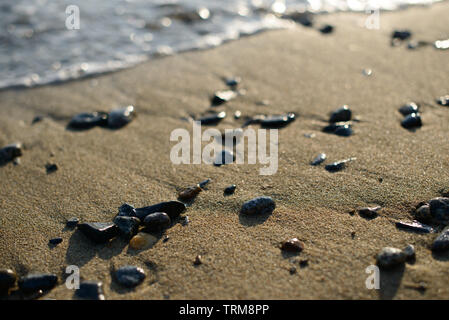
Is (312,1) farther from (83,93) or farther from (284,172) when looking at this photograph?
(284,172)

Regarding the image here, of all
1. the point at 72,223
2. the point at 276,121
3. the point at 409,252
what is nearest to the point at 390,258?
the point at 409,252

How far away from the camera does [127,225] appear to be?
82.4 inches

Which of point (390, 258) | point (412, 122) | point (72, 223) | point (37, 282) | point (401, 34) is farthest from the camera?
point (401, 34)

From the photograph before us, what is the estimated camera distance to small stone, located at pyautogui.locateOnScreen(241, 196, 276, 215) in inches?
85.0

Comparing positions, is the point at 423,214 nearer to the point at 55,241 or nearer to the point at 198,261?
the point at 198,261

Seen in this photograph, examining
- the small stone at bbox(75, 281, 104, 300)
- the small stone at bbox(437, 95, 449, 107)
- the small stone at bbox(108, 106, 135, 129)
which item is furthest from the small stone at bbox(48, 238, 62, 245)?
the small stone at bbox(437, 95, 449, 107)

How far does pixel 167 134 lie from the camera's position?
119 inches

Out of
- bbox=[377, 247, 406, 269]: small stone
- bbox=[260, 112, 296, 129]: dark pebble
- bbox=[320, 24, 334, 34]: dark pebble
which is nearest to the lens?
bbox=[377, 247, 406, 269]: small stone

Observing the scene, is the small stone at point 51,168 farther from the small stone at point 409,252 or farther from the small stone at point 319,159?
the small stone at point 409,252

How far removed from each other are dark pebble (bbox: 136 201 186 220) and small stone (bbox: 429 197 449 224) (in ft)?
3.92

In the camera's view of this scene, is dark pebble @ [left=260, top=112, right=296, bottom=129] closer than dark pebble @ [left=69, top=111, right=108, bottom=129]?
Yes

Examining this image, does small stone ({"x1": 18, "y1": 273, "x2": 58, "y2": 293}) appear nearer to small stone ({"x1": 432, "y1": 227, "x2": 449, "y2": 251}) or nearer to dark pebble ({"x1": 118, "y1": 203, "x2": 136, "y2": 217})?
dark pebble ({"x1": 118, "y1": 203, "x2": 136, "y2": 217})

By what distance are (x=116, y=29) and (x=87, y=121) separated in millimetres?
2294
